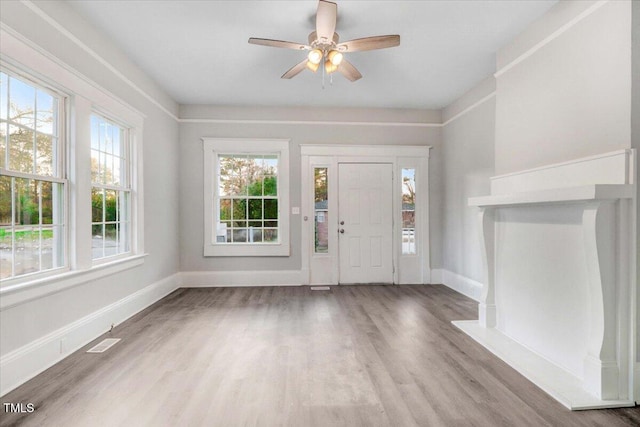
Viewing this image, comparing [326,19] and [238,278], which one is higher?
[326,19]

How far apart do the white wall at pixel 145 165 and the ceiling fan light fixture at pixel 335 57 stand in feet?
6.84

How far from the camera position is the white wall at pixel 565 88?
82.8 inches

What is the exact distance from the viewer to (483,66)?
3.78m

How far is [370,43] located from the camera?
2.74 metres

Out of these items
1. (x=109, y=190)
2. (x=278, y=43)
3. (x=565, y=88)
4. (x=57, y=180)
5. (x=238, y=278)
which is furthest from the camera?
(x=238, y=278)

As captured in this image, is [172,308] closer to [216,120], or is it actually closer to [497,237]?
[216,120]

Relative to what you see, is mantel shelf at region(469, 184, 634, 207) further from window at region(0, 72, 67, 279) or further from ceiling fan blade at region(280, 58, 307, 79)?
window at region(0, 72, 67, 279)

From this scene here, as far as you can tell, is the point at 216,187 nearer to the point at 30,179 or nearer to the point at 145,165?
the point at 145,165

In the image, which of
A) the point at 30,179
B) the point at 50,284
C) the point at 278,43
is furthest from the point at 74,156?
the point at 278,43

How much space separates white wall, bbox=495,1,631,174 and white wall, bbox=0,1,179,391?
375 centimetres

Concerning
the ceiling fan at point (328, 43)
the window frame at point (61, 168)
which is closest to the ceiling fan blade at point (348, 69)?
the ceiling fan at point (328, 43)

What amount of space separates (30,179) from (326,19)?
242 cm

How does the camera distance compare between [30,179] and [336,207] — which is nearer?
[30,179]

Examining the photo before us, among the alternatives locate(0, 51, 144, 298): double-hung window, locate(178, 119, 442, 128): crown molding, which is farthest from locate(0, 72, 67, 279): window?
locate(178, 119, 442, 128): crown molding
